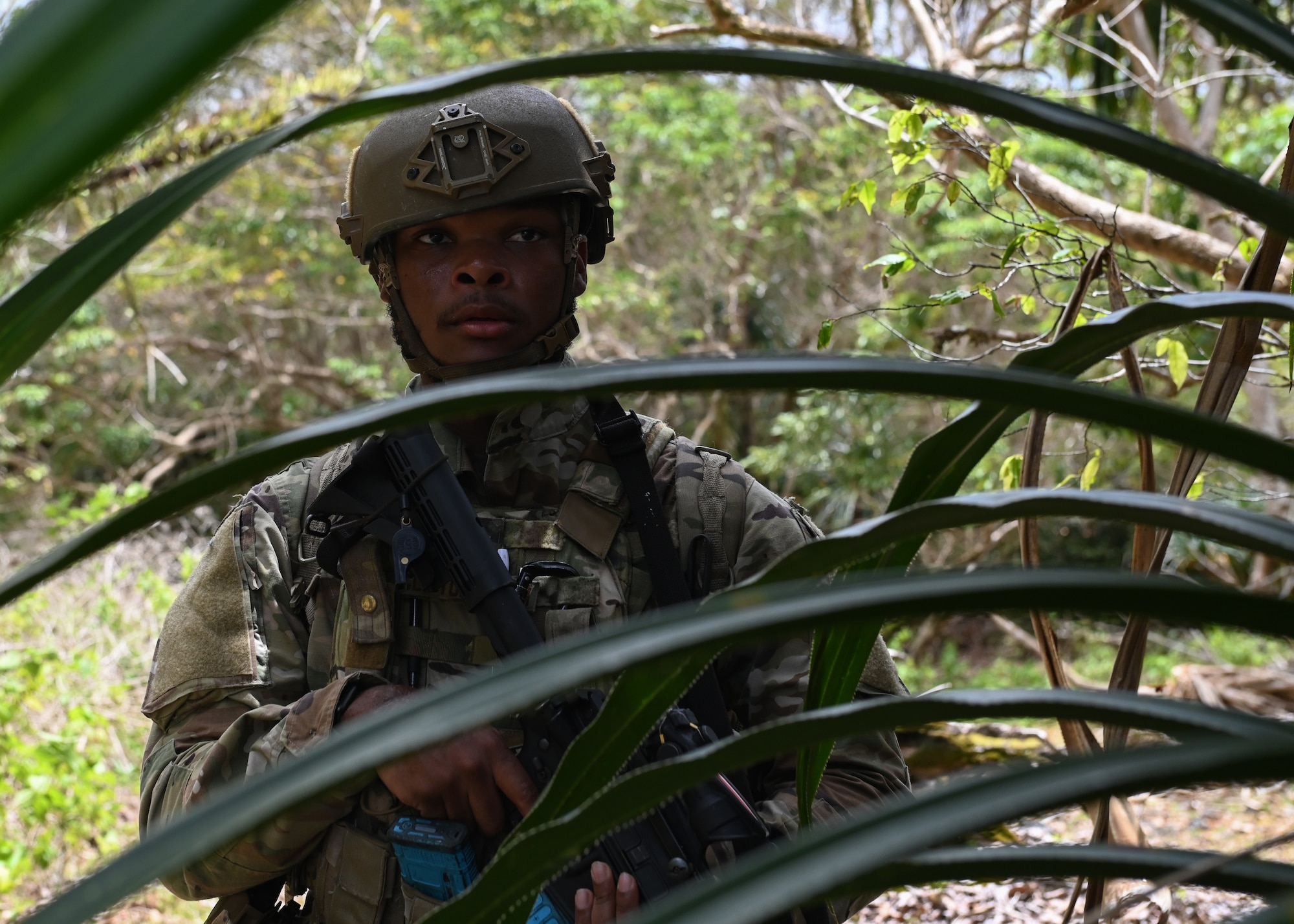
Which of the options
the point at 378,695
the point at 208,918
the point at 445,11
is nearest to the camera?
the point at 378,695

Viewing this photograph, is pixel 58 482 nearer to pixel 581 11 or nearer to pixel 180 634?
pixel 581 11

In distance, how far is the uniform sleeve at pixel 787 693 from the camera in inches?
68.3

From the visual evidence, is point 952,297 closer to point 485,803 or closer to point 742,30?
point 485,803

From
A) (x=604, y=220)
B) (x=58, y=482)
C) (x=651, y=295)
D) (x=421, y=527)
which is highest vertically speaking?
(x=651, y=295)

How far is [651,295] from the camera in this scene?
11.0 meters

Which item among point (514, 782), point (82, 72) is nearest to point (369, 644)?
point (514, 782)

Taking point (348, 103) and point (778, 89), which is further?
point (778, 89)

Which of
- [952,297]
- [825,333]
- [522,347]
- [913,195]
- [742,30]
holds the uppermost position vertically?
[742,30]

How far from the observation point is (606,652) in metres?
0.36

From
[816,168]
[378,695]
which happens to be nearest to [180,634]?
[378,695]

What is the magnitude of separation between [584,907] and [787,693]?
44 centimetres

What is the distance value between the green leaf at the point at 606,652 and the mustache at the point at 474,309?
1.48 m

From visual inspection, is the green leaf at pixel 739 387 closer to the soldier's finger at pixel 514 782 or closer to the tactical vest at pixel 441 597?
the soldier's finger at pixel 514 782

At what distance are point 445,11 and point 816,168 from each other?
4308mm
